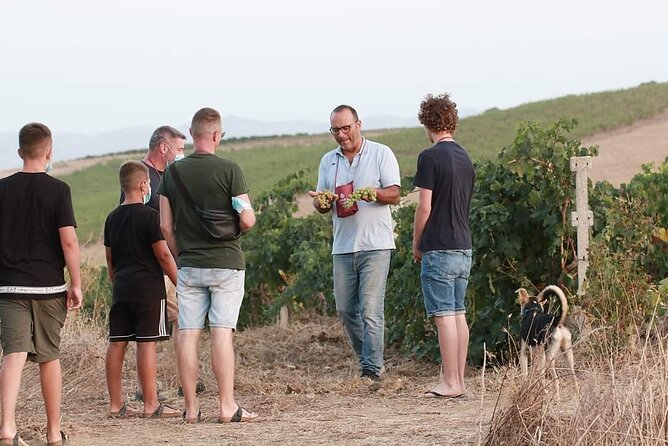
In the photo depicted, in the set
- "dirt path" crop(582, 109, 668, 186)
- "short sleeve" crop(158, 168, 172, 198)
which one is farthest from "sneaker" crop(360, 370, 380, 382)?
"dirt path" crop(582, 109, 668, 186)

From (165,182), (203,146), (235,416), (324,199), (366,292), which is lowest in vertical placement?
(235,416)

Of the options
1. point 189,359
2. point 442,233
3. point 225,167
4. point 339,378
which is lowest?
point 339,378

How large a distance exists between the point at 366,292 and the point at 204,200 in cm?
205

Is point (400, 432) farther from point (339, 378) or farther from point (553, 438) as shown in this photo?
A: point (339, 378)

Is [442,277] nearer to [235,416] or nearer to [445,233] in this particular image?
[445,233]

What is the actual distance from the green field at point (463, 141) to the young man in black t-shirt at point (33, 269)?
35.9 m

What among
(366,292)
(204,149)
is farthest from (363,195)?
(204,149)

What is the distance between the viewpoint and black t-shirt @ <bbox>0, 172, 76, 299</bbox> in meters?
6.33

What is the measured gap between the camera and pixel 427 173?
25.3ft

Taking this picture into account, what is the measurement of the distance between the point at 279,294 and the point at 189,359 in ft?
23.3

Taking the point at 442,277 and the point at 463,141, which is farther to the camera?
the point at 463,141

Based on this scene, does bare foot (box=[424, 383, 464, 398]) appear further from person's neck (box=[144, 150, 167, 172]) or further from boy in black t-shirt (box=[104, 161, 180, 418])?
person's neck (box=[144, 150, 167, 172])

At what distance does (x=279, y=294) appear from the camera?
14188 mm

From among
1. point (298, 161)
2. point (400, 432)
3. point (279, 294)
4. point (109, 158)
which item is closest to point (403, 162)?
point (298, 161)
